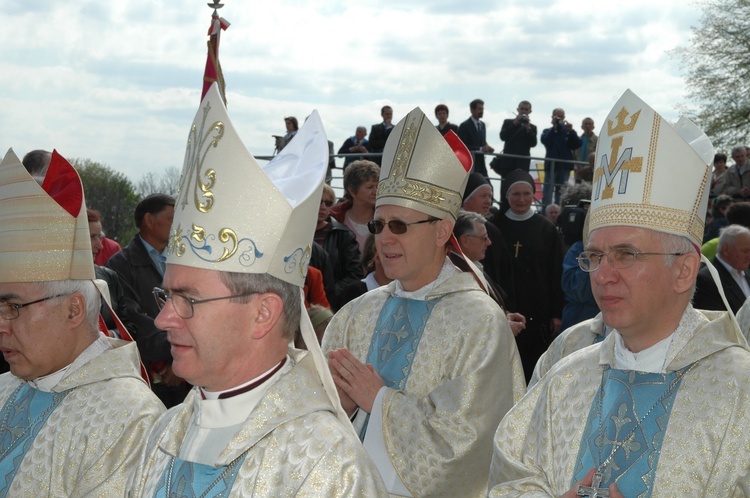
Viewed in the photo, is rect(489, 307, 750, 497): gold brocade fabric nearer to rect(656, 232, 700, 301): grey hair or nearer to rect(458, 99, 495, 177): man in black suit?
rect(656, 232, 700, 301): grey hair

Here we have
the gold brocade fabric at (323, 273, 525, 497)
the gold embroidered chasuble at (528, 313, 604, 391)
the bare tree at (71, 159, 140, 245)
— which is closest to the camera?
the gold brocade fabric at (323, 273, 525, 497)

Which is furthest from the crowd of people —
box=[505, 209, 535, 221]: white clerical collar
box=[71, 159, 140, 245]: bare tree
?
box=[71, 159, 140, 245]: bare tree

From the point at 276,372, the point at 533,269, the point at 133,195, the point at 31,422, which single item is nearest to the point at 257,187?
the point at 276,372

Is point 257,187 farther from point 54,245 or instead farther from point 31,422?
point 31,422

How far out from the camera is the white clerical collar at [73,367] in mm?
4273

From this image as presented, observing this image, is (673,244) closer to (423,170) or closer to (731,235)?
(423,170)

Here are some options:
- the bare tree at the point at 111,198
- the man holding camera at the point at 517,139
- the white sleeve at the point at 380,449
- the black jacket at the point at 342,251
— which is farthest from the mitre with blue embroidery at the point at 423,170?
the bare tree at the point at 111,198

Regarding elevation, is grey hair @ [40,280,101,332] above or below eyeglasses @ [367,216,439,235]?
below

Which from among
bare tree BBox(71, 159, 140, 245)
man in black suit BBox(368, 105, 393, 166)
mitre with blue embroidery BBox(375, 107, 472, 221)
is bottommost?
bare tree BBox(71, 159, 140, 245)

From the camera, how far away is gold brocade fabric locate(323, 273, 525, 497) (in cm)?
474

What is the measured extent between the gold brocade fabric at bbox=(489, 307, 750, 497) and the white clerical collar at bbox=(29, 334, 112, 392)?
5.87 ft

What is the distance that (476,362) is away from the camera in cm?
491

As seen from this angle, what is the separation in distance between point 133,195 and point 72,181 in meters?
26.6

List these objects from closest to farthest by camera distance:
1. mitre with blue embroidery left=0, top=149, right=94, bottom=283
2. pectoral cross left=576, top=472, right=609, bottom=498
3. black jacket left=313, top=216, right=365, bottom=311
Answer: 1. pectoral cross left=576, top=472, right=609, bottom=498
2. mitre with blue embroidery left=0, top=149, right=94, bottom=283
3. black jacket left=313, top=216, right=365, bottom=311
